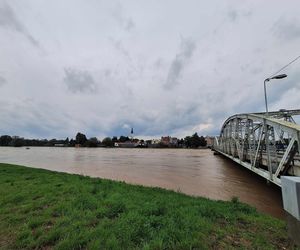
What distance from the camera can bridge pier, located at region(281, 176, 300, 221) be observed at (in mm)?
3402

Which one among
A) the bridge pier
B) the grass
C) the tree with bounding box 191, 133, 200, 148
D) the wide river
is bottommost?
the wide river

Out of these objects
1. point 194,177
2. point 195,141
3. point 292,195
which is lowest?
point 194,177

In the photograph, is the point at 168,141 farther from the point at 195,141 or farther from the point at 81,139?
the point at 81,139

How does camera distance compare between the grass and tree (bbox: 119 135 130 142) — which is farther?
tree (bbox: 119 135 130 142)

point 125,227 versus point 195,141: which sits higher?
point 195,141

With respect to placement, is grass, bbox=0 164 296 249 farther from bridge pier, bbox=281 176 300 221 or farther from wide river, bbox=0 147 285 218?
wide river, bbox=0 147 285 218

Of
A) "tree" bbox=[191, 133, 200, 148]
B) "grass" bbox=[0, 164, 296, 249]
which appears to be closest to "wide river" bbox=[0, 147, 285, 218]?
"grass" bbox=[0, 164, 296, 249]

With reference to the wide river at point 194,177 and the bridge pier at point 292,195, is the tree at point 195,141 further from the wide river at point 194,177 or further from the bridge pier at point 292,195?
the bridge pier at point 292,195

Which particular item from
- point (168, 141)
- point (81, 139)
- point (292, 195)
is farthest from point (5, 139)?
point (292, 195)

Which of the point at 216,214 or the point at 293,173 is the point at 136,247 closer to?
the point at 216,214

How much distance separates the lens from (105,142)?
152750mm

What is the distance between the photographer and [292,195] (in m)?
3.54

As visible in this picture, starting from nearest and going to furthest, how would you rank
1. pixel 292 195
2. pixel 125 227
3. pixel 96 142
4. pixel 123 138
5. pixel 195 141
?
pixel 292 195, pixel 125 227, pixel 195 141, pixel 96 142, pixel 123 138

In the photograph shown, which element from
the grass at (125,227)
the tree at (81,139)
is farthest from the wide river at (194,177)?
the tree at (81,139)
